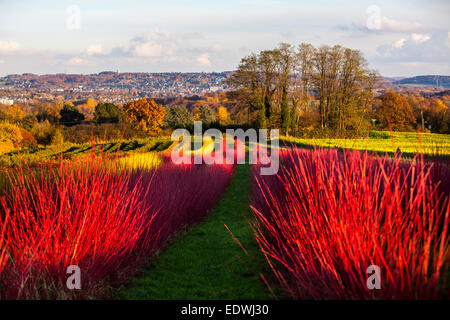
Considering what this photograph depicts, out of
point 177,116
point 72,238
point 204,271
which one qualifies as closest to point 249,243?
point 204,271

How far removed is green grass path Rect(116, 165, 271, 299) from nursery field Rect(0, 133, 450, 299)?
16mm

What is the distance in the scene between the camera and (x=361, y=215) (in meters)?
2.73

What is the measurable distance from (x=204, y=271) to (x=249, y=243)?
1.07 m

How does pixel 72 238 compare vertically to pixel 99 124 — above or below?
below

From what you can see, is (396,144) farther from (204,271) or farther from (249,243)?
(204,271)

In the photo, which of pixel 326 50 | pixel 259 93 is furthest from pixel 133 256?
pixel 326 50

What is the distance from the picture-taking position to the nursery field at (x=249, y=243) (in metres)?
2.51

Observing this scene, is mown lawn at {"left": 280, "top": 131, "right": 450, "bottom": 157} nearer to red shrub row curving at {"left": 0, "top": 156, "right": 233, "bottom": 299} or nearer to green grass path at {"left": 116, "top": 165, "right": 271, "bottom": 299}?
green grass path at {"left": 116, "top": 165, "right": 271, "bottom": 299}

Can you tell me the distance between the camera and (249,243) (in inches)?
194

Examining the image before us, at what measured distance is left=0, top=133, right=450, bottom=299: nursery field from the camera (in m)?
2.51

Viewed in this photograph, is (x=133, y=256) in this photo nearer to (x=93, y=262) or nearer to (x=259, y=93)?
(x=93, y=262)

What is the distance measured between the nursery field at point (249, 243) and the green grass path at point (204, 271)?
2 cm

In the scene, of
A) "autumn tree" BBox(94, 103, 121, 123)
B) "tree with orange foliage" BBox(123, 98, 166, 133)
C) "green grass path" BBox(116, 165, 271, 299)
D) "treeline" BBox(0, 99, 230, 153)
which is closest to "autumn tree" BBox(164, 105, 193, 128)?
"treeline" BBox(0, 99, 230, 153)

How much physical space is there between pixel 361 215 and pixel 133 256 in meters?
2.82
